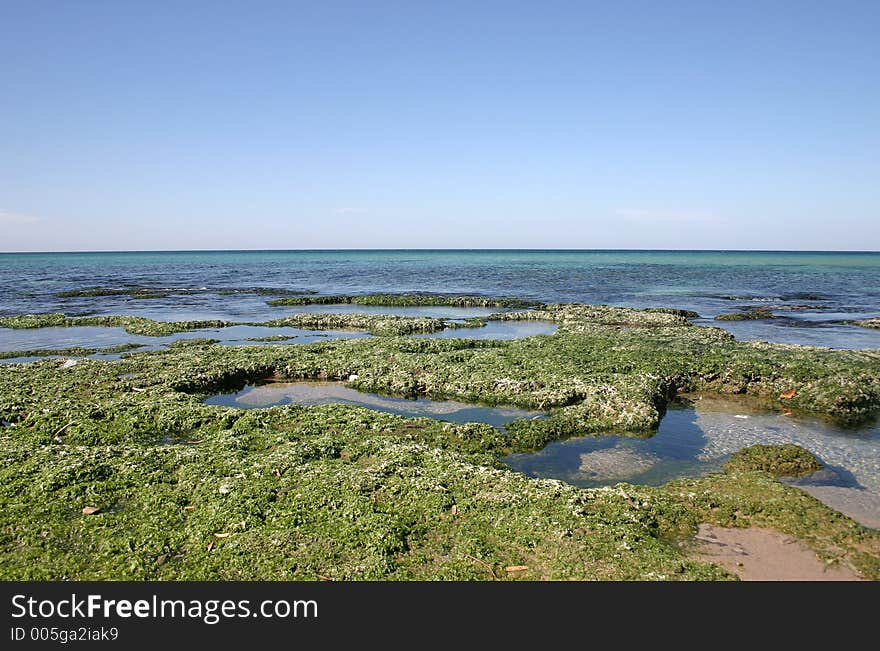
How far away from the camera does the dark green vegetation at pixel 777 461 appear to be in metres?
12.9

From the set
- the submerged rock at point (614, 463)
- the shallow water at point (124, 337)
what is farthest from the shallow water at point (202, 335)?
the submerged rock at point (614, 463)

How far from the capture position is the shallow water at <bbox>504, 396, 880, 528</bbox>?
12180 mm

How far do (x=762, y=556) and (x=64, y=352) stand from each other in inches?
1199

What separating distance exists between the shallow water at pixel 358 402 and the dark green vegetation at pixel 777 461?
5643 millimetres

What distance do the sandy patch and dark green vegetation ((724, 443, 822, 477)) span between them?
11.4 ft

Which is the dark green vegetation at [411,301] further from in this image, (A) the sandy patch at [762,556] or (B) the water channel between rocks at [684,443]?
(A) the sandy patch at [762,556]

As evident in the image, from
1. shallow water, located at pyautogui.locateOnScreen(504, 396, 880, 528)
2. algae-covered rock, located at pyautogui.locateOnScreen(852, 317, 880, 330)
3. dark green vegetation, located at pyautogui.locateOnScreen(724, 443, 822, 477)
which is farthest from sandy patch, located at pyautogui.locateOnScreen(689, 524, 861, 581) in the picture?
algae-covered rock, located at pyautogui.locateOnScreen(852, 317, 880, 330)

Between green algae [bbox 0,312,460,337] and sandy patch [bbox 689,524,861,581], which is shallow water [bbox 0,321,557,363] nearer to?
green algae [bbox 0,312,460,337]

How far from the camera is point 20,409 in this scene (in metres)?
16.0

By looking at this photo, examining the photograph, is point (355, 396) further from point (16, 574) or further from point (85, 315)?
point (85, 315)

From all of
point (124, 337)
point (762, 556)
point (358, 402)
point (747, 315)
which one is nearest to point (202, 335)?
point (124, 337)

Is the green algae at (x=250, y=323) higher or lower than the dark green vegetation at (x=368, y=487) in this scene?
higher

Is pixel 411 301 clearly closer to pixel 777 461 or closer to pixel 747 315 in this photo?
pixel 747 315

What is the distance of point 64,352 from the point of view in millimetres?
27453
